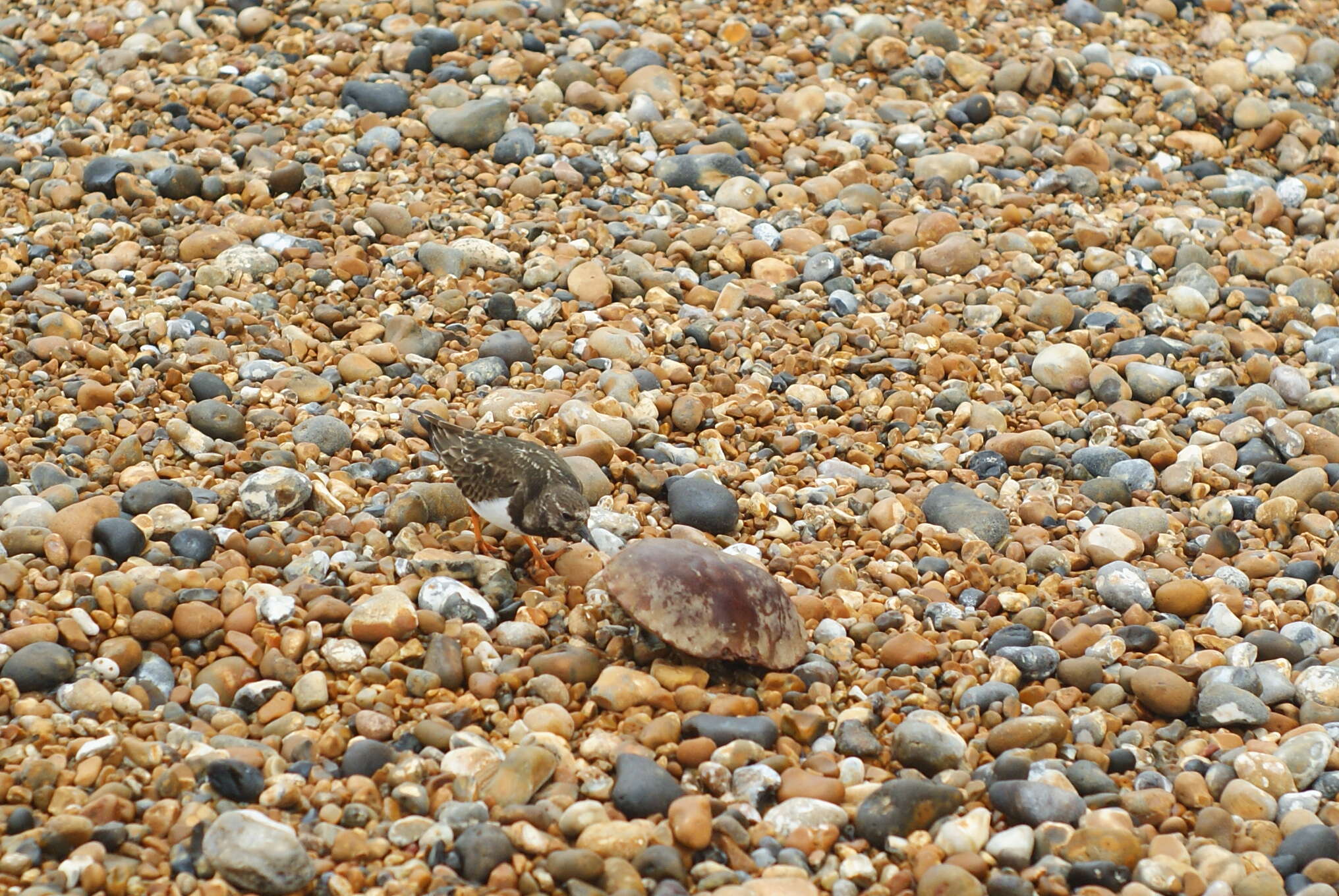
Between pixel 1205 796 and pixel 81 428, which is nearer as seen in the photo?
pixel 1205 796

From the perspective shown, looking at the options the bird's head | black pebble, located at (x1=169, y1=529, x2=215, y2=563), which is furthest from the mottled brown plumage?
black pebble, located at (x1=169, y1=529, x2=215, y2=563)

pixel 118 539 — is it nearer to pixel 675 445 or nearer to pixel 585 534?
pixel 585 534

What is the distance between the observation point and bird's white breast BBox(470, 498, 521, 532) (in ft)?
16.6

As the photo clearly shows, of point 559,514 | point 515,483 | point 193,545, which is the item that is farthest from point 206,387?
point 559,514

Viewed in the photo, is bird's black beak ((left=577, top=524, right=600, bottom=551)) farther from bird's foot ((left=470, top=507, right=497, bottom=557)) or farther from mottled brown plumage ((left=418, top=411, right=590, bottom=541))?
bird's foot ((left=470, top=507, right=497, bottom=557))

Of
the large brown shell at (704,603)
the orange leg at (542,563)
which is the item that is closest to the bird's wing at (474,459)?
the orange leg at (542,563)

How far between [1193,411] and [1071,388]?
2.05 ft

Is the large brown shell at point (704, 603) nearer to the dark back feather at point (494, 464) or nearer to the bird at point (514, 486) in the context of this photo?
the bird at point (514, 486)

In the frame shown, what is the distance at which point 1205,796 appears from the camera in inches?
171

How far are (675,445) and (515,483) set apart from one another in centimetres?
138

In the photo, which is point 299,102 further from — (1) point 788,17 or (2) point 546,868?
(2) point 546,868

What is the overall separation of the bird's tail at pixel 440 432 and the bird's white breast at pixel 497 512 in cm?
34

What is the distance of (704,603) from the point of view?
4648 millimetres

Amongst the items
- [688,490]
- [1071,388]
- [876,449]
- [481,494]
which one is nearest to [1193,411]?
[1071,388]
